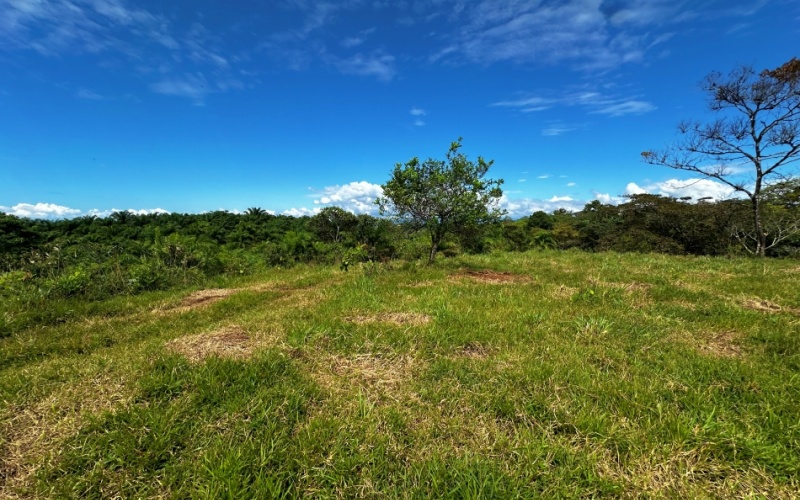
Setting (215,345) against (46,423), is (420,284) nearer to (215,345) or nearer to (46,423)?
(215,345)

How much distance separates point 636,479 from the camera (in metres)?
2.38

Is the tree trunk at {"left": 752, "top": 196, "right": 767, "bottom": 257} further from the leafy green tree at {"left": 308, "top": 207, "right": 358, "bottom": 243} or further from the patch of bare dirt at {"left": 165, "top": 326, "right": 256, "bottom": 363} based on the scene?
the leafy green tree at {"left": 308, "top": 207, "right": 358, "bottom": 243}

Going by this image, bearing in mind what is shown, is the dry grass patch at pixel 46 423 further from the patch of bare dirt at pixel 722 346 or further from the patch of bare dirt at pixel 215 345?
the patch of bare dirt at pixel 722 346

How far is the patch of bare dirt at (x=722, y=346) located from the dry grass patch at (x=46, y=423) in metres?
6.52

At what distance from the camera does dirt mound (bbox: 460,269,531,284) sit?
29.3 feet

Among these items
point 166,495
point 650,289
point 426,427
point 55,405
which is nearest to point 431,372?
point 426,427

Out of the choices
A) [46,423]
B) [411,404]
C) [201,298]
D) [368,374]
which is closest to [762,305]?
[411,404]

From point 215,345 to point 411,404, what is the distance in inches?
112

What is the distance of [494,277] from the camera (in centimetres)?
949

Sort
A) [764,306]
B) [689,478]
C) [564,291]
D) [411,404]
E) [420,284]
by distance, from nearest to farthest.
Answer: [689,478] → [411,404] → [764,306] → [564,291] → [420,284]

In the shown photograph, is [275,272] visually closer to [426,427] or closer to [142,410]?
[142,410]

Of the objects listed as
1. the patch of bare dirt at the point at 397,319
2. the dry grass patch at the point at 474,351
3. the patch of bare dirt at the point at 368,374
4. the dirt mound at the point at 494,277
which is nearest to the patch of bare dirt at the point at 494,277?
the dirt mound at the point at 494,277

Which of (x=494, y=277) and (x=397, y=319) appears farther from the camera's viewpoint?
(x=494, y=277)

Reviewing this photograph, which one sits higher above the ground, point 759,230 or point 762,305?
point 759,230
